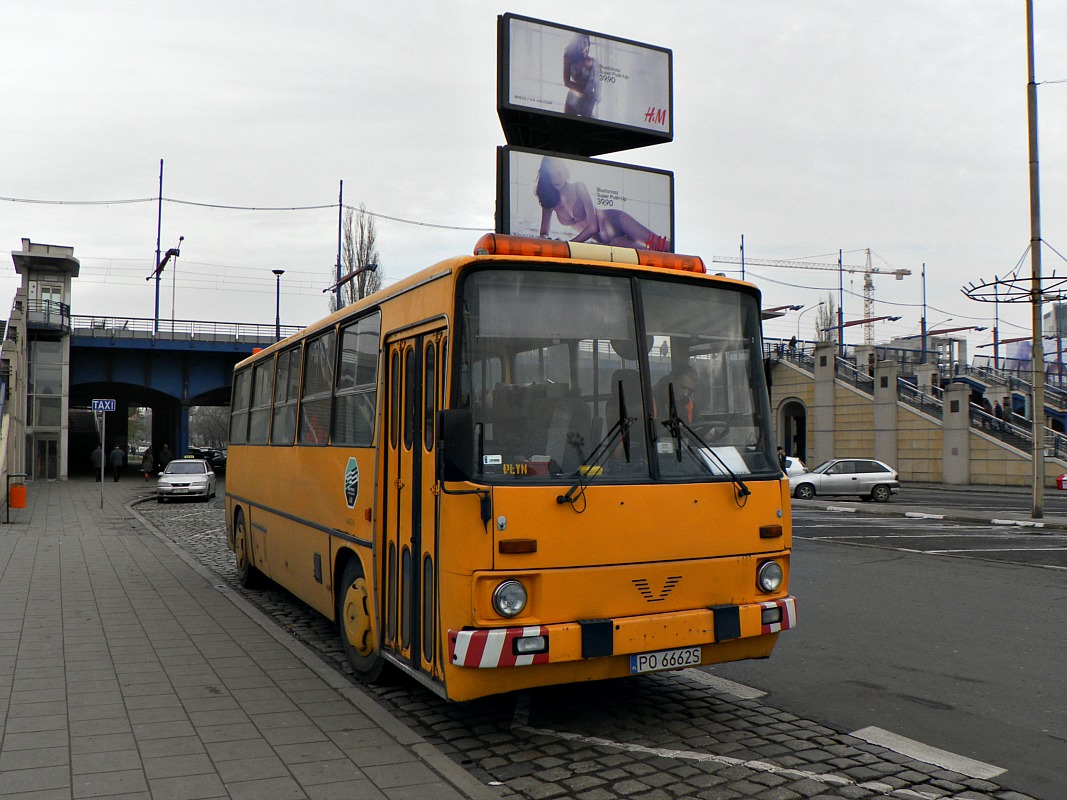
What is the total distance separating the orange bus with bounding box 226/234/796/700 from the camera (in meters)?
5.36

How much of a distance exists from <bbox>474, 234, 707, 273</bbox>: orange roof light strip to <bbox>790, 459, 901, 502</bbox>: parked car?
2608 cm

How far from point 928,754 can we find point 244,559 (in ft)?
29.4

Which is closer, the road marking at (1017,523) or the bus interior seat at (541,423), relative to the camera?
the bus interior seat at (541,423)

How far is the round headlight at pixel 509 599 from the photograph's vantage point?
17.3 feet

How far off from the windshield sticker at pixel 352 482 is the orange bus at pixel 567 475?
A: 0.31 metres

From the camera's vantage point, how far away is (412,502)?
20.2 ft

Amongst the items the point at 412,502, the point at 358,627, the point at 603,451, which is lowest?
the point at 358,627

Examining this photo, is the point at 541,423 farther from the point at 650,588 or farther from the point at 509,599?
the point at 650,588

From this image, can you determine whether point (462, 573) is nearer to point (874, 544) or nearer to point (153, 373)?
point (874, 544)

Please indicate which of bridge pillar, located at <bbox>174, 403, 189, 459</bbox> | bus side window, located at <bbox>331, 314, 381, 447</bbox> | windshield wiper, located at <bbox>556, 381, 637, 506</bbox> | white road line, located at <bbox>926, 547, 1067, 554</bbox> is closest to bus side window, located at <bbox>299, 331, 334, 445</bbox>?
bus side window, located at <bbox>331, 314, 381, 447</bbox>

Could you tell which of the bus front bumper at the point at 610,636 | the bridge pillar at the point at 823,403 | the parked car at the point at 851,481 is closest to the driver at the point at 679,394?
the bus front bumper at the point at 610,636

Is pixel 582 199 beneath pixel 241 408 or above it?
above

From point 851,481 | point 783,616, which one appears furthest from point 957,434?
point 783,616

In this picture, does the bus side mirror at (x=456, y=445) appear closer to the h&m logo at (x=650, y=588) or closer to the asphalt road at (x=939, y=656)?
the h&m logo at (x=650, y=588)
